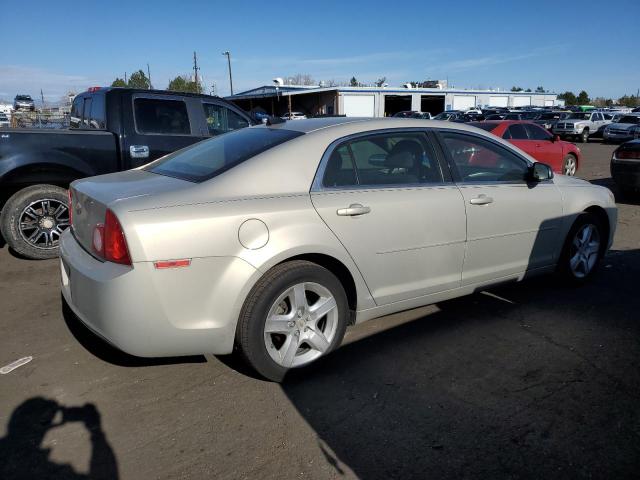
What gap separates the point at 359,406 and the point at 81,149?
14.7ft

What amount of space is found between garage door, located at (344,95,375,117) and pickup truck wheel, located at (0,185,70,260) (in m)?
44.9

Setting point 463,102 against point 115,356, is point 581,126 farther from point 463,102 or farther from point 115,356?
point 463,102

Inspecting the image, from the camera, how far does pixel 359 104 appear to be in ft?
167

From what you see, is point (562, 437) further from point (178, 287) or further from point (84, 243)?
point (84, 243)

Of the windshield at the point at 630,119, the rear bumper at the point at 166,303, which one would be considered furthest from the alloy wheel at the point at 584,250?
the windshield at the point at 630,119

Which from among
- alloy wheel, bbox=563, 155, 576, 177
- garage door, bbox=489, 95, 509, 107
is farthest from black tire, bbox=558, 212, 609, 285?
garage door, bbox=489, 95, 509, 107

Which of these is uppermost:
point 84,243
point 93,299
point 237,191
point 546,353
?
point 237,191

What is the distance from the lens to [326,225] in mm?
3143

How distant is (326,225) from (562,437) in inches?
67.8

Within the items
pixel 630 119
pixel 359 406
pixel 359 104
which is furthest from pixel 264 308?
pixel 359 104

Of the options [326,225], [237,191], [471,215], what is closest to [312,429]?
[326,225]

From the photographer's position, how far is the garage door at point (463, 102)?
197ft

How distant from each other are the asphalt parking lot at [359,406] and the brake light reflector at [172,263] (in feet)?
2.78

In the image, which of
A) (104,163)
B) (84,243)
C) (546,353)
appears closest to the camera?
(84,243)
